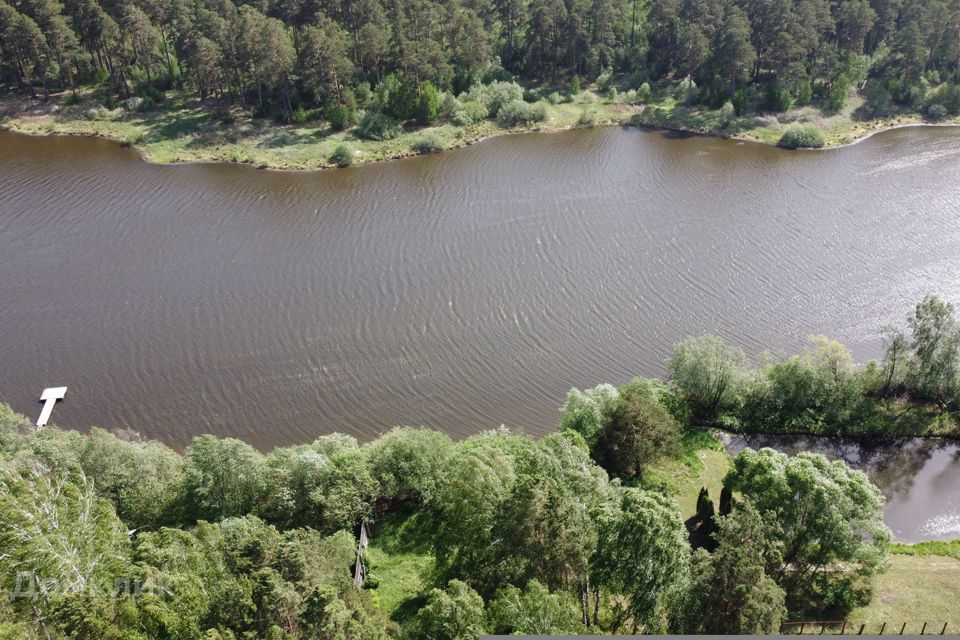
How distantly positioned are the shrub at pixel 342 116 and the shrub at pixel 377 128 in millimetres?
1542

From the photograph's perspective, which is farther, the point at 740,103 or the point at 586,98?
the point at 586,98

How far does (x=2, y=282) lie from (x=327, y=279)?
26.3 m

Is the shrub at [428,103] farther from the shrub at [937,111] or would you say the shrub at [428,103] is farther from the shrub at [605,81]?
the shrub at [937,111]

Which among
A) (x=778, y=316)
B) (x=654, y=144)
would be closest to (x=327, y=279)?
(x=778, y=316)

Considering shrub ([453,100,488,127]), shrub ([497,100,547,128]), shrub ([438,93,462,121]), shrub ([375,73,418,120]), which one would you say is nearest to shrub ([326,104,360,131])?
shrub ([375,73,418,120])

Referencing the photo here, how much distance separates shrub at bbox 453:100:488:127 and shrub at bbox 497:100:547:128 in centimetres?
225

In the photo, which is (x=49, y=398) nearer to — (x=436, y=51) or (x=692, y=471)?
(x=692, y=471)

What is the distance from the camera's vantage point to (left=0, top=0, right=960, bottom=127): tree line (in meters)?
86.7

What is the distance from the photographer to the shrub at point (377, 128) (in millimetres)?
83500

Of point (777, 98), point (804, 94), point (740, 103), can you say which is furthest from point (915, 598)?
point (804, 94)

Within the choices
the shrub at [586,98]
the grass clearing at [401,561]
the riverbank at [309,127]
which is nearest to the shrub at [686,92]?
the riverbank at [309,127]

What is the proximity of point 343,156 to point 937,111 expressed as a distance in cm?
7143

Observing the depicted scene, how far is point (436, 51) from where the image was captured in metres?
88.4

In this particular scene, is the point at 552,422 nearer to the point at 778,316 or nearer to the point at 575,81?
the point at 778,316
